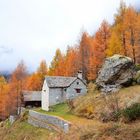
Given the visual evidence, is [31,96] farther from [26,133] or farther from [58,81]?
[26,133]

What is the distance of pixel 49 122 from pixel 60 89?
59.4ft

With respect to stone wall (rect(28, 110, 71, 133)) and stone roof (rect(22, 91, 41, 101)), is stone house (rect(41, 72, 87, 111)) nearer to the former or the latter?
stone wall (rect(28, 110, 71, 133))

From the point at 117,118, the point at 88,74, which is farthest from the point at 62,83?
the point at 117,118

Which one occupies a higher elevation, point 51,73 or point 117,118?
point 51,73

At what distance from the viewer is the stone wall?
32316 mm

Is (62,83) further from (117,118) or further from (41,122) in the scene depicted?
(117,118)

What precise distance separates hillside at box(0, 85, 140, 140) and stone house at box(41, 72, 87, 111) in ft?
8.30

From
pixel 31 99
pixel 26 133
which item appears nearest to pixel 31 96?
pixel 31 99

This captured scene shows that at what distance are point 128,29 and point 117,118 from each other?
100.0 ft

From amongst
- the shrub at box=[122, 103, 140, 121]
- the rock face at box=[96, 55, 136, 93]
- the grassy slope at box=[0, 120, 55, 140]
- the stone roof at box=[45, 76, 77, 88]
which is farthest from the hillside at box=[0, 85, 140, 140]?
the stone roof at box=[45, 76, 77, 88]

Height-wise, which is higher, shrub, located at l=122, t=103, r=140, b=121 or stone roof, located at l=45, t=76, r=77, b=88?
stone roof, located at l=45, t=76, r=77, b=88

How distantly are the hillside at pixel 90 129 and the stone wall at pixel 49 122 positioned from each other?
0.77 meters

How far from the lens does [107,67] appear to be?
46031 millimetres

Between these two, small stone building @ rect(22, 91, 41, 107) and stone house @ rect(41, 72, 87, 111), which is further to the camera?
small stone building @ rect(22, 91, 41, 107)
